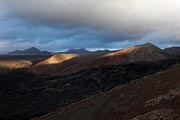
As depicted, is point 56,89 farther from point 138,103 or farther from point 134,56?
point 134,56

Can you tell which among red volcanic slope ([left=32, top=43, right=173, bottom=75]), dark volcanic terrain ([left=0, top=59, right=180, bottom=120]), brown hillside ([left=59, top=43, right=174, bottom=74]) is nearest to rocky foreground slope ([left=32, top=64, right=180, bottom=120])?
dark volcanic terrain ([left=0, top=59, right=180, bottom=120])

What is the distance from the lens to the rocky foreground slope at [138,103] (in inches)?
973

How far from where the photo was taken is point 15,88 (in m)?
80.1

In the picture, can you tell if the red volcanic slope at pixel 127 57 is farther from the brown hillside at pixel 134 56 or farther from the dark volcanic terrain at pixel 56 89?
the dark volcanic terrain at pixel 56 89

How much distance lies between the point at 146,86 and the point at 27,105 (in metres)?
30.8

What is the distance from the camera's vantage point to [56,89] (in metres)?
70.5

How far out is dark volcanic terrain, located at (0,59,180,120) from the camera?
187 feet

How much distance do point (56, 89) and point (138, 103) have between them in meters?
42.3

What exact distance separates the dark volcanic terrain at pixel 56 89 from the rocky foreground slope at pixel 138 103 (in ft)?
60.2

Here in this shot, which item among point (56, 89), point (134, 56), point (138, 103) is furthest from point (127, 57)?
point (138, 103)

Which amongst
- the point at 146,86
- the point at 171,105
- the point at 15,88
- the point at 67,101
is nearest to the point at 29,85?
the point at 15,88

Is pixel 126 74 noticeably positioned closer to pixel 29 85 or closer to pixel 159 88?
Result: pixel 29 85

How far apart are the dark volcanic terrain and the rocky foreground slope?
1835 cm

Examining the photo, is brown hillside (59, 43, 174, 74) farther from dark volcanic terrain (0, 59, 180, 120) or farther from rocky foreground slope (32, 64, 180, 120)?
rocky foreground slope (32, 64, 180, 120)
